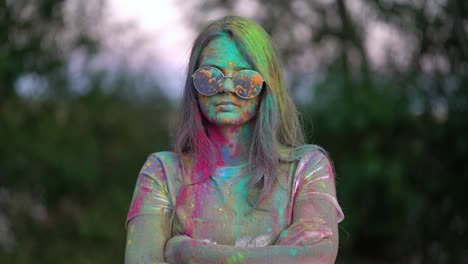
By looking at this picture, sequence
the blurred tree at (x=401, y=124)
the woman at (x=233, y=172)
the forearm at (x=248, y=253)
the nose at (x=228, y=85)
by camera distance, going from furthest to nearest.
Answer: the blurred tree at (x=401, y=124)
the nose at (x=228, y=85)
the woman at (x=233, y=172)
the forearm at (x=248, y=253)

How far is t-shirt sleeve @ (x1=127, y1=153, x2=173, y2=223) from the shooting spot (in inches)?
103

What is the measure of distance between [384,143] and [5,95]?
4115mm

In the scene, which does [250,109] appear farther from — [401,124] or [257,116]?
[401,124]

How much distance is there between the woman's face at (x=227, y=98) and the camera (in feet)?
8.69

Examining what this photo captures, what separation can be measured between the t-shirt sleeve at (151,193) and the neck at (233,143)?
0.82 feet

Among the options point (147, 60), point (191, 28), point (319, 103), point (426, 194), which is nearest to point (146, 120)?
point (147, 60)

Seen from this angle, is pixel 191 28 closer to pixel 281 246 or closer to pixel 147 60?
pixel 147 60

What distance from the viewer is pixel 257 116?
8.93ft

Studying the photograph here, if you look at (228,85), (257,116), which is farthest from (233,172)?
(228,85)

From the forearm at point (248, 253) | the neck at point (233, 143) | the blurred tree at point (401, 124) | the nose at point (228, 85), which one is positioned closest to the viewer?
the forearm at point (248, 253)

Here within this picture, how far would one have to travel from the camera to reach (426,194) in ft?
22.8

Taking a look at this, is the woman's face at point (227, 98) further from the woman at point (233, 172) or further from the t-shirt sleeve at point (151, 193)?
the t-shirt sleeve at point (151, 193)

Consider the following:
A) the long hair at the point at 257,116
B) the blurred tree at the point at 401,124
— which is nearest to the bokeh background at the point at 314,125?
the blurred tree at the point at 401,124

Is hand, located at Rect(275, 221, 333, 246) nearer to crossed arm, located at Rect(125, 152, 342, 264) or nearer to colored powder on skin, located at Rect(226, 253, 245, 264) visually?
crossed arm, located at Rect(125, 152, 342, 264)
